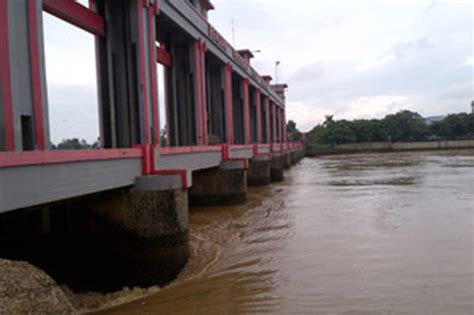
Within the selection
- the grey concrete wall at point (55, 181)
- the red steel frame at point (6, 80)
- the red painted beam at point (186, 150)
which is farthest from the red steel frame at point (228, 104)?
the red steel frame at point (6, 80)

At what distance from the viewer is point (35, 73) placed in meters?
7.71

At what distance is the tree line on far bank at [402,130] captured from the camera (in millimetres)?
81688

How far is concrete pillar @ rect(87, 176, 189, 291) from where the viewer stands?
8266 millimetres

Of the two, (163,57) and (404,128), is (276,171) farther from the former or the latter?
(404,128)

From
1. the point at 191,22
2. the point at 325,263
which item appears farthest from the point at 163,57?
the point at 325,263

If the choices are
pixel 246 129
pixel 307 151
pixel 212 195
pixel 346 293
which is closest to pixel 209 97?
pixel 246 129

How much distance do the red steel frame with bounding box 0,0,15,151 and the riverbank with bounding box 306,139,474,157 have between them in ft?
222

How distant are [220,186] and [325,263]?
8.89 m

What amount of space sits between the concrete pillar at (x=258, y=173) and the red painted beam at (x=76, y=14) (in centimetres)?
1410

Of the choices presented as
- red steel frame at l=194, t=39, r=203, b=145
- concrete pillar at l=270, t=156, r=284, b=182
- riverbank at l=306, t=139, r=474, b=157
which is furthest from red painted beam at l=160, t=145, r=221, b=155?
riverbank at l=306, t=139, r=474, b=157

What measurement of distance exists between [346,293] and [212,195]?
1052 centimetres

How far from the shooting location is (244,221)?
1391 centimetres

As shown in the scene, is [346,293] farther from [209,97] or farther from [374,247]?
[209,97]

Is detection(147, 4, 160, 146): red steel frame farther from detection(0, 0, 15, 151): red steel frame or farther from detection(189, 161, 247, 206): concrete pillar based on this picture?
detection(189, 161, 247, 206): concrete pillar
